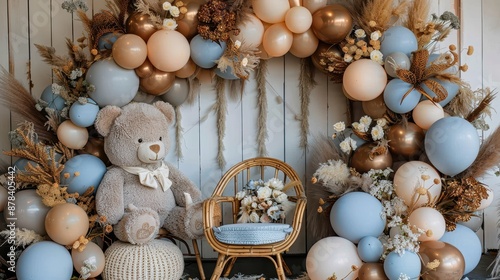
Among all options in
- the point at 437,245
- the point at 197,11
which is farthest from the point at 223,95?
the point at 437,245

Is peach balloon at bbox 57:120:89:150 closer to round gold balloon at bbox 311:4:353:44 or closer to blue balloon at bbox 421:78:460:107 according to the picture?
round gold balloon at bbox 311:4:353:44

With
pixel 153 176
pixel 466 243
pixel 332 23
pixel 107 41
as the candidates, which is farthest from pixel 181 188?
pixel 466 243

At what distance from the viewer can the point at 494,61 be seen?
3742 millimetres

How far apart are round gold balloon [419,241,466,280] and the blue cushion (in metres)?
0.69

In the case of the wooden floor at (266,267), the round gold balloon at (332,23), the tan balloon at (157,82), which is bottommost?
the wooden floor at (266,267)

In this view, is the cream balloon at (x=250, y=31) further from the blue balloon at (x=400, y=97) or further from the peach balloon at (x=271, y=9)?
the blue balloon at (x=400, y=97)

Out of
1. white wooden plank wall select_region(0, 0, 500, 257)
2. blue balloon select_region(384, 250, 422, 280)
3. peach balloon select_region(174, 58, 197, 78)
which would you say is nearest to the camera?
blue balloon select_region(384, 250, 422, 280)

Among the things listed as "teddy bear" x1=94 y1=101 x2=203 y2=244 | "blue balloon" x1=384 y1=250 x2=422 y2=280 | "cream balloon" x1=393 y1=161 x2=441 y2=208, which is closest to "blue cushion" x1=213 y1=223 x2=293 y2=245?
"teddy bear" x1=94 y1=101 x2=203 y2=244

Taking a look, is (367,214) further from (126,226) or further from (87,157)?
→ (87,157)

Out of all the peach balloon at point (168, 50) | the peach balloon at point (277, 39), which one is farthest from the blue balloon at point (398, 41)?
the peach balloon at point (168, 50)

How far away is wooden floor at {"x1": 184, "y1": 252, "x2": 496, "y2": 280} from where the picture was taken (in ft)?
11.2

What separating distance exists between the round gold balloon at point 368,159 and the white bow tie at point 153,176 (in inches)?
42.4

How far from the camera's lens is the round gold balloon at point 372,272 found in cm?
287

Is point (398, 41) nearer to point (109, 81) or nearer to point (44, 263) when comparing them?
point (109, 81)
